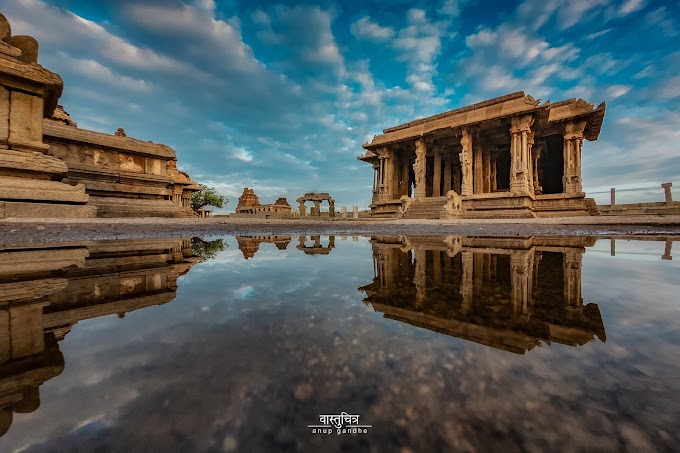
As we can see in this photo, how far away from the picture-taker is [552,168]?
72.6 feet

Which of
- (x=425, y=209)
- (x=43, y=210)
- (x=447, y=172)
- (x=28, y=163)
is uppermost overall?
(x=447, y=172)

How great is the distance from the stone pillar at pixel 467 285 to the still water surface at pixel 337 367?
0.07 feet

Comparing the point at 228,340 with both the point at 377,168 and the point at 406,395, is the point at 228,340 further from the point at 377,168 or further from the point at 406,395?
the point at 377,168

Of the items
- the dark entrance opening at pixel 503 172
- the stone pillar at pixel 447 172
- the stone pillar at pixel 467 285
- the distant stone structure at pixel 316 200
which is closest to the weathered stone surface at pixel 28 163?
the stone pillar at pixel 467 285

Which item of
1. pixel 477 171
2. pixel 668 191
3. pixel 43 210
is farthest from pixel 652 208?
pixel 43 210

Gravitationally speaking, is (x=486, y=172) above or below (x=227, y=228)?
above

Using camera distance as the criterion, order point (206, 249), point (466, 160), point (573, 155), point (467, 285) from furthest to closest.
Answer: point (466, 160) < point (573, 155) < point (206, 249) < point (467, 285)

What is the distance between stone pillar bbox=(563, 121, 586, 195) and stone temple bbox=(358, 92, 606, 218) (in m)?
Result: 0.04

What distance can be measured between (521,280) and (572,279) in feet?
1.23

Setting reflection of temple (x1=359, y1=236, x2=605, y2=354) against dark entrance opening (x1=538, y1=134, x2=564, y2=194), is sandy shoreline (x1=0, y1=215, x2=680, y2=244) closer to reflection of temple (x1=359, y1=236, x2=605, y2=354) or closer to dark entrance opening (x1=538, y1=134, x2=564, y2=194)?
reflection of temple (x1=359, y1=236, x2=605, y2=354)

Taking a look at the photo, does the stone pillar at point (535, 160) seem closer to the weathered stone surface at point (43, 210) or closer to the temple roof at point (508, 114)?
the temple roof at point (508, 114)

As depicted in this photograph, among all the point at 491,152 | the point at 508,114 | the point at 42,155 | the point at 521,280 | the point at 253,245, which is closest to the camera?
the point at 521,280

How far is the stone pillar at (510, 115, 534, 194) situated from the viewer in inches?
541

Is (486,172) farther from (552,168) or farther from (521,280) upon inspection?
(521,280)
